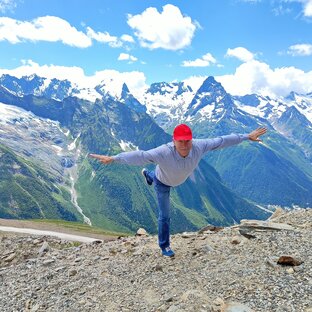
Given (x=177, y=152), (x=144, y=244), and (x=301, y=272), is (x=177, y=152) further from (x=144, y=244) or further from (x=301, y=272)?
(x=144, y=244)

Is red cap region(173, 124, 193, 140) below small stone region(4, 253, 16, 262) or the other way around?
the other way around

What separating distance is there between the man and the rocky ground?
2.19 meters

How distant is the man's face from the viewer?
1198cm

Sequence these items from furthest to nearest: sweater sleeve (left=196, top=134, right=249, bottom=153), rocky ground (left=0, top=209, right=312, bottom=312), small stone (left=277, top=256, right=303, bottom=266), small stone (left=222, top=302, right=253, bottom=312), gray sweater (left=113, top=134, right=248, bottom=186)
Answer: sweater sleeve (left=196, top=134, right=249, bottom=153)
gray sweater (left=113, top=134, right=248, bottom=186)
small stone (left=277, top=256, right=303, bottom=266)
rocky ground (left=0, top=209, right=312, bottom=312)
small stone (left=222, top=302, right=253, bottom=312)

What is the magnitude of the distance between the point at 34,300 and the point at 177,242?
6.33 metres

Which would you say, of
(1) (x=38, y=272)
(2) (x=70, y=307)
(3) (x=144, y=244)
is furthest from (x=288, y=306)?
(1) (x=38, y=272)

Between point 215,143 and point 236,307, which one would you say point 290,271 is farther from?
point 215,143

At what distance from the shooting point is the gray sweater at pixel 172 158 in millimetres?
12094

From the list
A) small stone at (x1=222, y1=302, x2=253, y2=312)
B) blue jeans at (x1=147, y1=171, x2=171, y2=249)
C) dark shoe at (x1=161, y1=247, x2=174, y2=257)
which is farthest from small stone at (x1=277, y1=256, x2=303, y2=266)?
dark shoe at (x1=161, y1=247, x2=174, y2=257)

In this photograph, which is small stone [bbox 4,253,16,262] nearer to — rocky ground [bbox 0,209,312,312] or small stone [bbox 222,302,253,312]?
rocky ground [bbox 0,209,312,312]

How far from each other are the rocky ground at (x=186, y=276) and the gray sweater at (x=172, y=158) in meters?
3.13

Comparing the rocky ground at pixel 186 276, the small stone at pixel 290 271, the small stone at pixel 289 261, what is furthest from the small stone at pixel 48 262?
the small stone at pixel 290 271

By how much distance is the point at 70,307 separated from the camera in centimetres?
1233

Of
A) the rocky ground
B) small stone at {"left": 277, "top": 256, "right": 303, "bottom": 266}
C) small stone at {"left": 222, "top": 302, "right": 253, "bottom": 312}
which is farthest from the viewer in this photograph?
small stone at {"left": 277, "top": 256, "right": 303, "bottom": 266}
